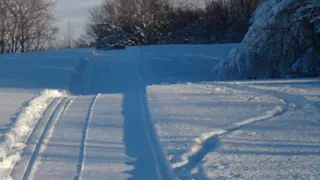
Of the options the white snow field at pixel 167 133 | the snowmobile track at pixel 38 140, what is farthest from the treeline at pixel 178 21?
the snowmobile track at pixel 38 140

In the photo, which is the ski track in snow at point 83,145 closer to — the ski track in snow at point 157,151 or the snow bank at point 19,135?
the snow bank at point 19,135

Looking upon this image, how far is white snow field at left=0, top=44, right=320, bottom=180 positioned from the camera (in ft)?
13.8

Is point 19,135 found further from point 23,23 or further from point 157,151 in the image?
point 23,23

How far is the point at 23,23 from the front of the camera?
36.3m

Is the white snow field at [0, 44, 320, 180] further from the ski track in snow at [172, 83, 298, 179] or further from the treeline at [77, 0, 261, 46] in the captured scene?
the treeline at [77, 0, 261, 46]

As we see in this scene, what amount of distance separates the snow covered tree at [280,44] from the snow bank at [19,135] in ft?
26.3

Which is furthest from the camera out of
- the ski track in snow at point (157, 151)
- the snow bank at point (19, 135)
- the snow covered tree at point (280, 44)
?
the snow covered tree at point (280, 44)

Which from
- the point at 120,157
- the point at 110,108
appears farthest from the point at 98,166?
the point at 110,108

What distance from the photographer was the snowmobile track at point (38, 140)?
167 inches

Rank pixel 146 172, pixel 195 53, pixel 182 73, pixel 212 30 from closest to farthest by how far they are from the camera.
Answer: pixel 146 172
pixel 182 73
pixel 195 53
pixel 212 30

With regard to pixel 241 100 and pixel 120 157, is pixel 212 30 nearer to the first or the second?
pixel 241 100

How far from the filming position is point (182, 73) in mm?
15719

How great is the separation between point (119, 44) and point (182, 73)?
19.6 metres

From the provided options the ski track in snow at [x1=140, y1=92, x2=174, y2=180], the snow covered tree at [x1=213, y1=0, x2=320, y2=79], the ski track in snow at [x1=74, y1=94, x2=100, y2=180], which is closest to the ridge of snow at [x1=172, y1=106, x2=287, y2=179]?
the ski track in snow at [x1=140, y1=92, x2=174, y2=180]
